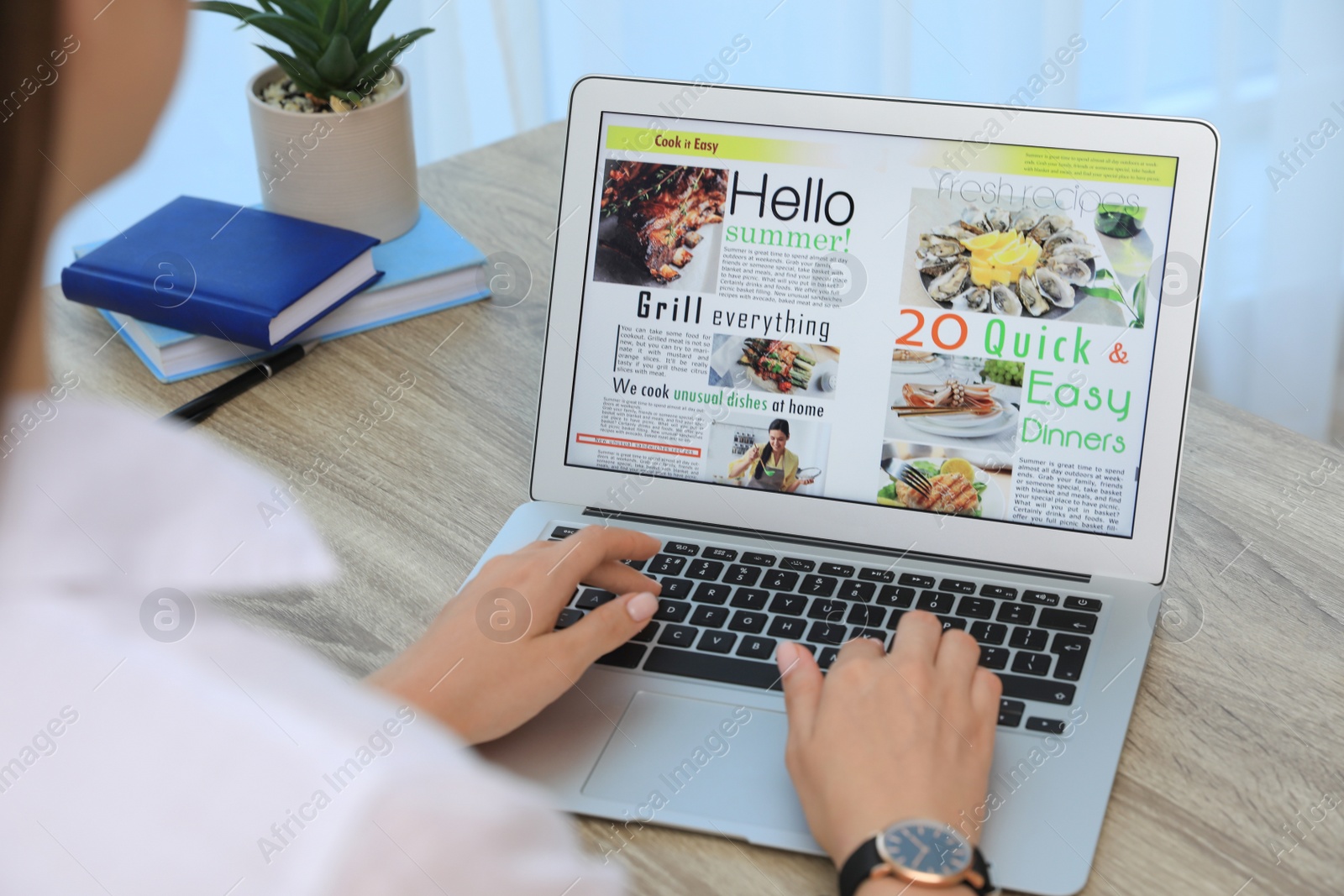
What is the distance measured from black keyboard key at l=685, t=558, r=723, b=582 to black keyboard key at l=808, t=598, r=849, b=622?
0.24ft

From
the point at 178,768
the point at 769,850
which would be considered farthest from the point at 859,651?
the point at 178,768

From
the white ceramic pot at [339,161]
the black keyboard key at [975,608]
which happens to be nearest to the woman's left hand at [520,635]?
the black keyboard key at [975,608]

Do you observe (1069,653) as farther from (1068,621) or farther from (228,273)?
(228,273)

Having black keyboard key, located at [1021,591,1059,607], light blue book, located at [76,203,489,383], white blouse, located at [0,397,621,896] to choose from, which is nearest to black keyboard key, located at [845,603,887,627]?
black keyboard key, located at [1021,591,1059,607]

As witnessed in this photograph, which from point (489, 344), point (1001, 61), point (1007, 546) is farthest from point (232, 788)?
point (1001, 61)

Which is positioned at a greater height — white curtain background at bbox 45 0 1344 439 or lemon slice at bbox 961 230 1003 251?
lemon slice at bbox 961 230 1003 251

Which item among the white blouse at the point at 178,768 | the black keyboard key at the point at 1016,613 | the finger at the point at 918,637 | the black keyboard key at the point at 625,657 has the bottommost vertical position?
the black keyboard key at the point at 625,657

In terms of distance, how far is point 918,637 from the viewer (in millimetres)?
718

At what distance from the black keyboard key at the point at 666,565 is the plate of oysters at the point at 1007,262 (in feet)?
0.89

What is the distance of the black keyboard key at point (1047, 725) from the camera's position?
0.69 meters

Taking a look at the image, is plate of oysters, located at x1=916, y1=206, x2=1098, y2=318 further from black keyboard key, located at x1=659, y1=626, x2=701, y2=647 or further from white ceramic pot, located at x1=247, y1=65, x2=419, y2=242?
white ceramic pot, located at x1=247, y1=65, x2=419, y2=242

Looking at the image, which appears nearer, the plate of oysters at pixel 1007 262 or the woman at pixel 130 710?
the woman at pixel 130 710

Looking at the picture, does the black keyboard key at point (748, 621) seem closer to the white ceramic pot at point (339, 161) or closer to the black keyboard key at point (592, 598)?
the black keyboard key at point (592, 598)

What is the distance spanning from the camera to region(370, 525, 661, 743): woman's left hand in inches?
27.1
